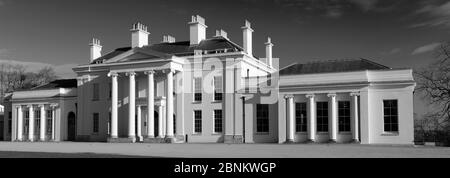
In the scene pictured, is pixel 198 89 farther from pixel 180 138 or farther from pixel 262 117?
pixel 262 117

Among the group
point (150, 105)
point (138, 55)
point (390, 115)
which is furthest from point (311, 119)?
point (138, 55)

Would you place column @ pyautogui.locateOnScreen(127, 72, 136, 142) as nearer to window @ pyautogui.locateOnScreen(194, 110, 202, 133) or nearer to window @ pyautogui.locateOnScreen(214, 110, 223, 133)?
window @ pyautogui.locateOnScreen(194, 110, 202, 133)

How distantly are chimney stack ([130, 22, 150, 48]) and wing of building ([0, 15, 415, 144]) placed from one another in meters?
0.11

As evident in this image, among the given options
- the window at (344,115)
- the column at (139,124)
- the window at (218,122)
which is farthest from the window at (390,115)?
the column at (139,124)

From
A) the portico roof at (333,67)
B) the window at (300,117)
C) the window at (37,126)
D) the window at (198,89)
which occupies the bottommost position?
the window at (37,126)

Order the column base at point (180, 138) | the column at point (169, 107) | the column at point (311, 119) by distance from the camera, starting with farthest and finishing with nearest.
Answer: the column base at point (180, 138) < the column at point (169, 107) < the column at point (311, 119)

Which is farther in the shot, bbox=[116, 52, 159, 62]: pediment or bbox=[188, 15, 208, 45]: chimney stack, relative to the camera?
bbox=[188, 15, 208, 45]: chimney stack

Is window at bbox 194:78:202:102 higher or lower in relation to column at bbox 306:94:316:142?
A: higher

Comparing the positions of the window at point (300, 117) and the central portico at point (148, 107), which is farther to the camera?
the central portico at point (148, 107)

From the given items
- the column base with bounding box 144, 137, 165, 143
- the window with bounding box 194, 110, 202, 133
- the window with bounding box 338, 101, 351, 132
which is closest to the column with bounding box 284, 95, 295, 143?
the window with bounding box 338, 101, 351, 132

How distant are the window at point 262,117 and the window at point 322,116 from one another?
454 centimetres

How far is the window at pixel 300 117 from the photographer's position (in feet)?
127

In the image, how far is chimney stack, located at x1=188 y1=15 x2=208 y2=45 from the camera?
47.2 metres

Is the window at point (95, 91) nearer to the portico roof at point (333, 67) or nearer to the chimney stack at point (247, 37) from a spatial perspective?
the chimney stack at point (247, 37)
